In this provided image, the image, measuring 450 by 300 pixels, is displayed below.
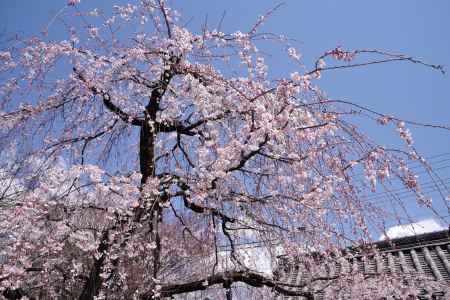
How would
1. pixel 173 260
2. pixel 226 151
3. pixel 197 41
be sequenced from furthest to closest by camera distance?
pixel 173 260, pixel 197 41, pixel 226 151

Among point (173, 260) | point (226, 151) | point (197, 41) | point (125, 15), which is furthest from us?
point (173, 260)

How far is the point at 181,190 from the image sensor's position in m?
4.38

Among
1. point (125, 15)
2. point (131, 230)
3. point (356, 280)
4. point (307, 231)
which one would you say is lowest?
point (356, 280)

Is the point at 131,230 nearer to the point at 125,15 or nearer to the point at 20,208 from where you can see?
the point at 20,208

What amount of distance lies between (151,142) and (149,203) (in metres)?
0.80

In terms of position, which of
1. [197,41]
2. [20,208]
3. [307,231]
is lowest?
[307,231]

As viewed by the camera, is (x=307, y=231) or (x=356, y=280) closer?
(x=307, y=231)

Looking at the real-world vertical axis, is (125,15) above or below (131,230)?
above

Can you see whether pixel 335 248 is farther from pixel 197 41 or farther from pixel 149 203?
pixel 197 41

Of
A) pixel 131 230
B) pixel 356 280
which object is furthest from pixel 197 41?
pixel 356 280

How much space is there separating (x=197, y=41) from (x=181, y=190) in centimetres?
182

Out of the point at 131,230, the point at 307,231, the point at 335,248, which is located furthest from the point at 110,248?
the point at 335,248

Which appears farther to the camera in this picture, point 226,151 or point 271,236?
point 271,236

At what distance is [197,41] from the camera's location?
432 centimetres
